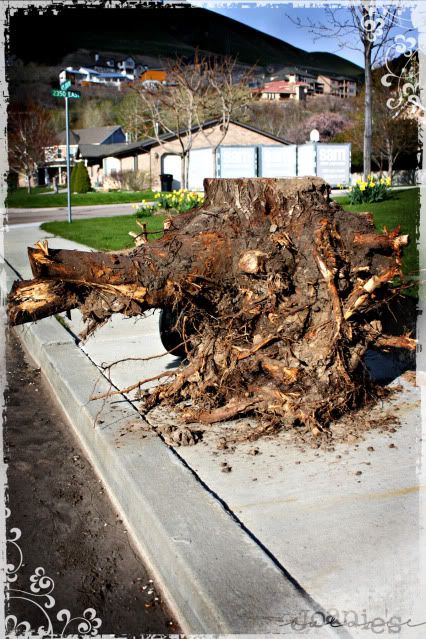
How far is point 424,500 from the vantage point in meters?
3.29

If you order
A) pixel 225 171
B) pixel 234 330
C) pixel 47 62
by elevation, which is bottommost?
pixel 234 330

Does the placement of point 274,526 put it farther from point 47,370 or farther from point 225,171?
point 225,171

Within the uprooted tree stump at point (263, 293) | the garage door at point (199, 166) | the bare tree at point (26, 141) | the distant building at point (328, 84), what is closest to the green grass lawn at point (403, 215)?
the uprooted tree stump at point (263, 293)

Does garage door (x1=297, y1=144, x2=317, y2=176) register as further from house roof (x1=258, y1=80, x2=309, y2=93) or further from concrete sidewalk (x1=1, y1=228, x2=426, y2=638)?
house roof (x1=258, y1=80, x2=309, y2=93)

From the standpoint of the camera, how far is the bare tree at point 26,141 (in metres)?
50.4

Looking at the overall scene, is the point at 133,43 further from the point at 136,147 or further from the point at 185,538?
the point at 185,538

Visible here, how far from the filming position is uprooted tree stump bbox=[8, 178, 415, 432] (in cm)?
408

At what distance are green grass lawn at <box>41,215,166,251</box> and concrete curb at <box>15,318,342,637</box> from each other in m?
7.65

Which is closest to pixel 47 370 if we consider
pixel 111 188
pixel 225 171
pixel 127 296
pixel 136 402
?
pixel 136 402

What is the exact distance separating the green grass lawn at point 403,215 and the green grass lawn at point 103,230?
441 cm

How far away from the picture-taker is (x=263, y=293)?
169 inches

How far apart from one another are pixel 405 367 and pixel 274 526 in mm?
2692

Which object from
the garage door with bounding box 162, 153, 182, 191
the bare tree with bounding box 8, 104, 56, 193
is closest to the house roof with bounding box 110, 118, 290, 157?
the garage door with bounding box 162, 153, 182, 191

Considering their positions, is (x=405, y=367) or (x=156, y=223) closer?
(x=405, y=367)
